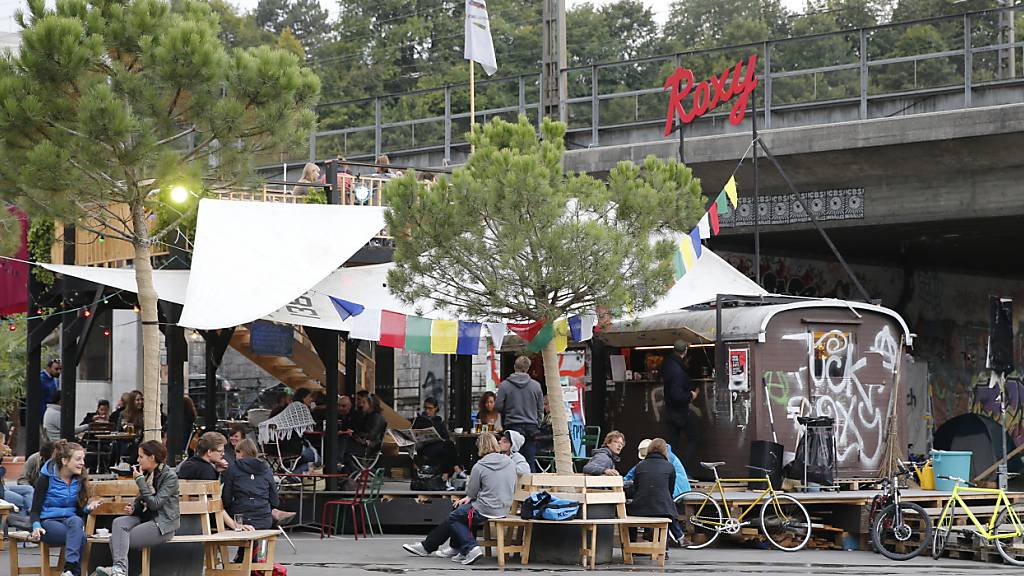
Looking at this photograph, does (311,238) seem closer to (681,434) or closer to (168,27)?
(168,27)

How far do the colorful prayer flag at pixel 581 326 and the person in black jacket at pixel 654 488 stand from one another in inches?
81.2

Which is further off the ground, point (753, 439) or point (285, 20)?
point (285, 20)

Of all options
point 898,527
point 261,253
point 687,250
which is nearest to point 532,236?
point 261,253

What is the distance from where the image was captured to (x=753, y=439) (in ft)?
61.2

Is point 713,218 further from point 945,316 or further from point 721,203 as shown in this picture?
point 945,316

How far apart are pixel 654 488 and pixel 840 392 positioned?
207 inches

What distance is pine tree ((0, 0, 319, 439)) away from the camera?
12305 millimetres

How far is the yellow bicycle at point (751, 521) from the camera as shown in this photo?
52.9ft

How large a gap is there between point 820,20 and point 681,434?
45.2 meters

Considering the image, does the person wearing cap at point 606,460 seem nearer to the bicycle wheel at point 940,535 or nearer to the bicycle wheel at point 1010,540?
the bicycle wheel at point 940,535

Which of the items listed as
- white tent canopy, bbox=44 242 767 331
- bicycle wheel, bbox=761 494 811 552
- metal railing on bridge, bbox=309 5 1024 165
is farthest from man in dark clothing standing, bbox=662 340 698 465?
metal railing on bridge, bbox=309 5 1024 165

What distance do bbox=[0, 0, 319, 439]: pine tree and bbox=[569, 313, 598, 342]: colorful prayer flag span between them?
4.63 metres

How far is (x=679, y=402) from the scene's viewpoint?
19109 mm

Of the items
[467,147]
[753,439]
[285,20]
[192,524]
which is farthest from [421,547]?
[285,20]
